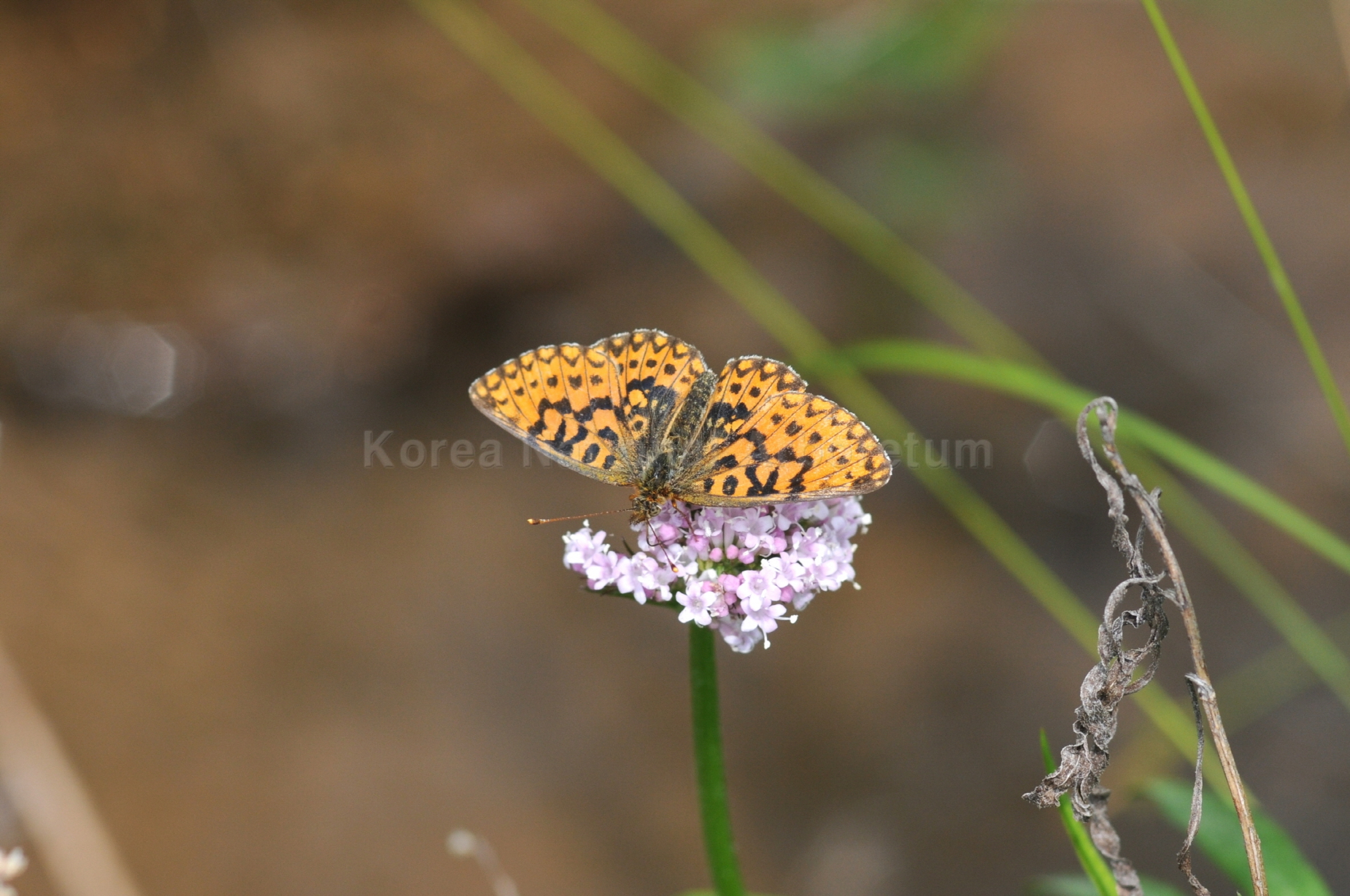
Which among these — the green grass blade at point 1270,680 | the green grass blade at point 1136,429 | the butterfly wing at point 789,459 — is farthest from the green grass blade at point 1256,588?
the butterfly wing at point 789,459

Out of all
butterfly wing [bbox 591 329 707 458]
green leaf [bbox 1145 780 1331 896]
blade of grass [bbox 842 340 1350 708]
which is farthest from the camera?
butterfly wing [bbox 591 329 707 458]

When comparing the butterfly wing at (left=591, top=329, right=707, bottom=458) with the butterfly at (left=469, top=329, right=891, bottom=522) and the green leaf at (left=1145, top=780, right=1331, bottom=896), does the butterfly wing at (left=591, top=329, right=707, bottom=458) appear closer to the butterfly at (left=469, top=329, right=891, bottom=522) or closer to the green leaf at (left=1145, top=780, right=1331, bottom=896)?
the butterfly at (left=469, top=329, right=891, bottom=522)

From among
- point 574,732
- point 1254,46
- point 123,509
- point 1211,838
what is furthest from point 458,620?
point 1254,46

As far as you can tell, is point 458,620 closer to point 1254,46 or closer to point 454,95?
point 454,95

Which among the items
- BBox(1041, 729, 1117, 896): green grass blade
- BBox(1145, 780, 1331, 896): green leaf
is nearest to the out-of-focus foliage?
BBox(1145, 780, 1331, 896): green leaf

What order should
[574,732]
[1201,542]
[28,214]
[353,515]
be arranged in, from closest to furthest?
1. [1201,542]
2. [574,732]
3. [353,515]
4. [28,214]

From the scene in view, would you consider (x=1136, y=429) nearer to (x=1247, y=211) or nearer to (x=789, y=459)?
(x=1247, y=211)
